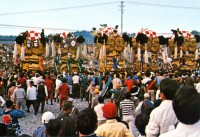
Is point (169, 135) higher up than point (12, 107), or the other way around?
point (169, 135)

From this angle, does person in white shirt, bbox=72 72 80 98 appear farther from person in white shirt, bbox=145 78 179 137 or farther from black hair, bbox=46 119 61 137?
person in white shirt, bbox=145 78 179 137

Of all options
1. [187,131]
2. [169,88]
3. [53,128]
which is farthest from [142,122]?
[187,131]

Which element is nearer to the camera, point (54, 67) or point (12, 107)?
point (12, 107)

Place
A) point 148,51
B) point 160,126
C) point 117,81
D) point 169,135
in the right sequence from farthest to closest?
point 148,51 → point 117,81 → point 160,126 → point 169,135

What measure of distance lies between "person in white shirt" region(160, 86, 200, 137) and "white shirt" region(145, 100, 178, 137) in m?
1.55

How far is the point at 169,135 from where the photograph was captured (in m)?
2.65

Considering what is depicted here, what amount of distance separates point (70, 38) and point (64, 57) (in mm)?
1516

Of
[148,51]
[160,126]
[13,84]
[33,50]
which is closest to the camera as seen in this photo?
[160,126]

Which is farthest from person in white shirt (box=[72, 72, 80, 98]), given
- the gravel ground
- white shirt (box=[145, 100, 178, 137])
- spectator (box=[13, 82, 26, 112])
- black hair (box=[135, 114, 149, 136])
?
white shirt (box=[145, 100, 178, 137])

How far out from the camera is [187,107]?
2680mm

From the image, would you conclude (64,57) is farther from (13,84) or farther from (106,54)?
(13,84)

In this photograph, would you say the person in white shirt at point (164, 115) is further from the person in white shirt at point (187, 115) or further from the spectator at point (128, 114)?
the spectator at point (128, 114)

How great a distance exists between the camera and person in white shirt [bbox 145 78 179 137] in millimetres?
4289

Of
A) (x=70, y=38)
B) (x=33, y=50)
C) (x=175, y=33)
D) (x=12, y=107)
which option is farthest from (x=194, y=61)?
(x=12, y=107)
